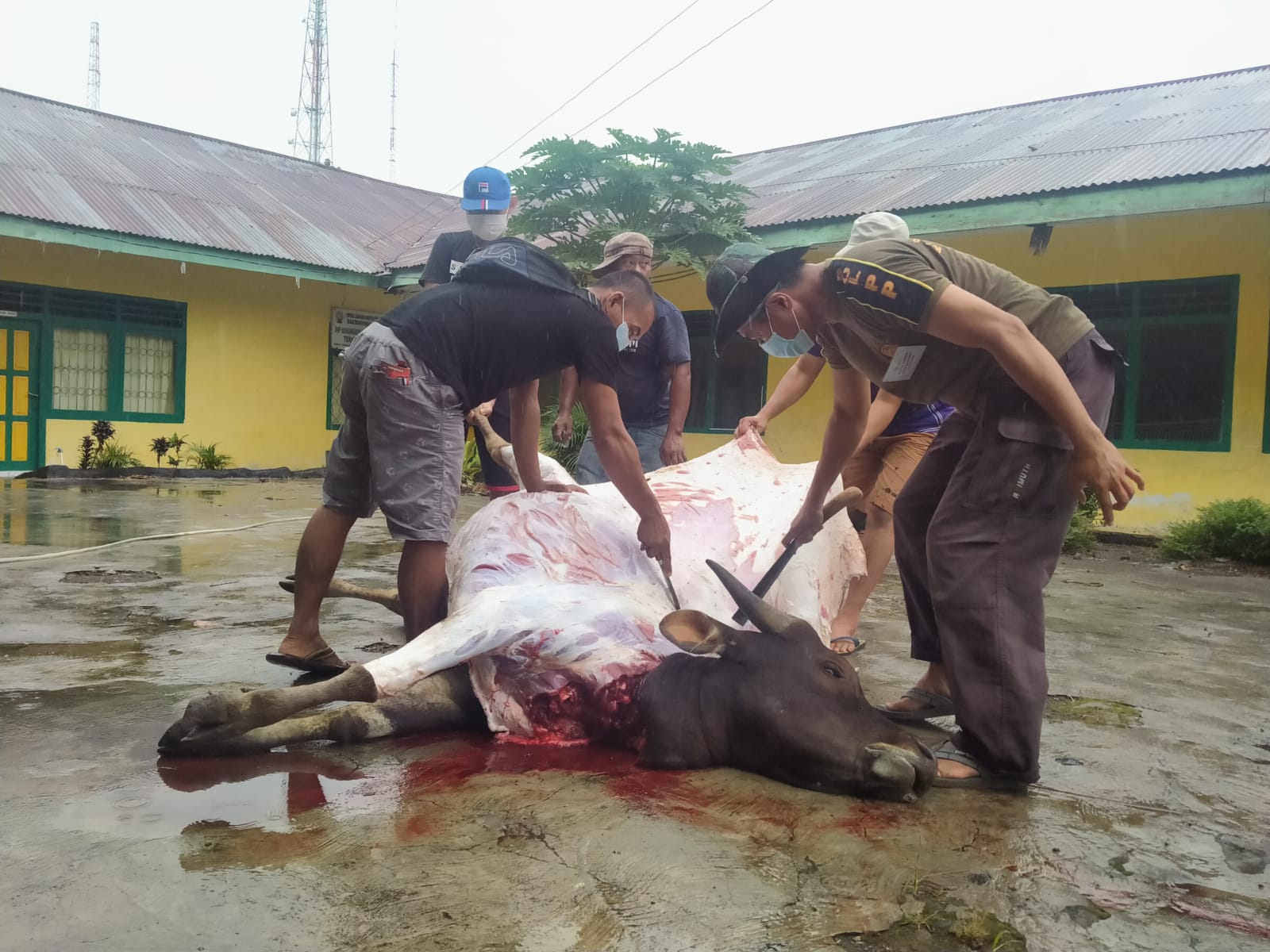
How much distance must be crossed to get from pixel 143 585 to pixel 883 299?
3.99 meters

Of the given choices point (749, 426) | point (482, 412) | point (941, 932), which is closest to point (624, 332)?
point (749, 426)

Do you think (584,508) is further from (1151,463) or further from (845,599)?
(1151,463)

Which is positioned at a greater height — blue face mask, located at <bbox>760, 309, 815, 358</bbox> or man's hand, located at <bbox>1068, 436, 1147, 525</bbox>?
blue face mask, located at <bbox>760, 309, 815, 358</bbox>

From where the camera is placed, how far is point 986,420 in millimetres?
2658

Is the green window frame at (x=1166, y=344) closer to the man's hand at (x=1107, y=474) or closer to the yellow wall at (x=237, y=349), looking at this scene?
the man's hand at (x=1107, y=474)

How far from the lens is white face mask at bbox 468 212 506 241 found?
14.7ft

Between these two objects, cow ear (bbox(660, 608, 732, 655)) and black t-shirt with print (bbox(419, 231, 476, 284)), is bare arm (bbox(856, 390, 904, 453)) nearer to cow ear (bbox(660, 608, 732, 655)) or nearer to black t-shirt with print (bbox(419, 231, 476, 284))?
cow ear (bbox(660, 608, 732, 655))

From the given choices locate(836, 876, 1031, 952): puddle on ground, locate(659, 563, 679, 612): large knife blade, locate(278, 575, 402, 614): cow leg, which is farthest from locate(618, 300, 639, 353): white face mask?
locate(836, 876, 1031, 952): puddle on ground

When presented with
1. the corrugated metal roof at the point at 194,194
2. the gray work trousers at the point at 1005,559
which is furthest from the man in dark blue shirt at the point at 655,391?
the corrugated metal roof at the point at 194,194

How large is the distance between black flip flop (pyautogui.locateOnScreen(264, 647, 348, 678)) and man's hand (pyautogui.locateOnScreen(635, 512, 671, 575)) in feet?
3.48

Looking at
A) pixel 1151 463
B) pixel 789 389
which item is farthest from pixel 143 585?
pixel 1151 463

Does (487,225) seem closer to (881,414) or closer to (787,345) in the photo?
(787,345)

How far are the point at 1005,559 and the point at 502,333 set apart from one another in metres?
1.63

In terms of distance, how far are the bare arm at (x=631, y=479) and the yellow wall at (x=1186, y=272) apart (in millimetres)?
6853
